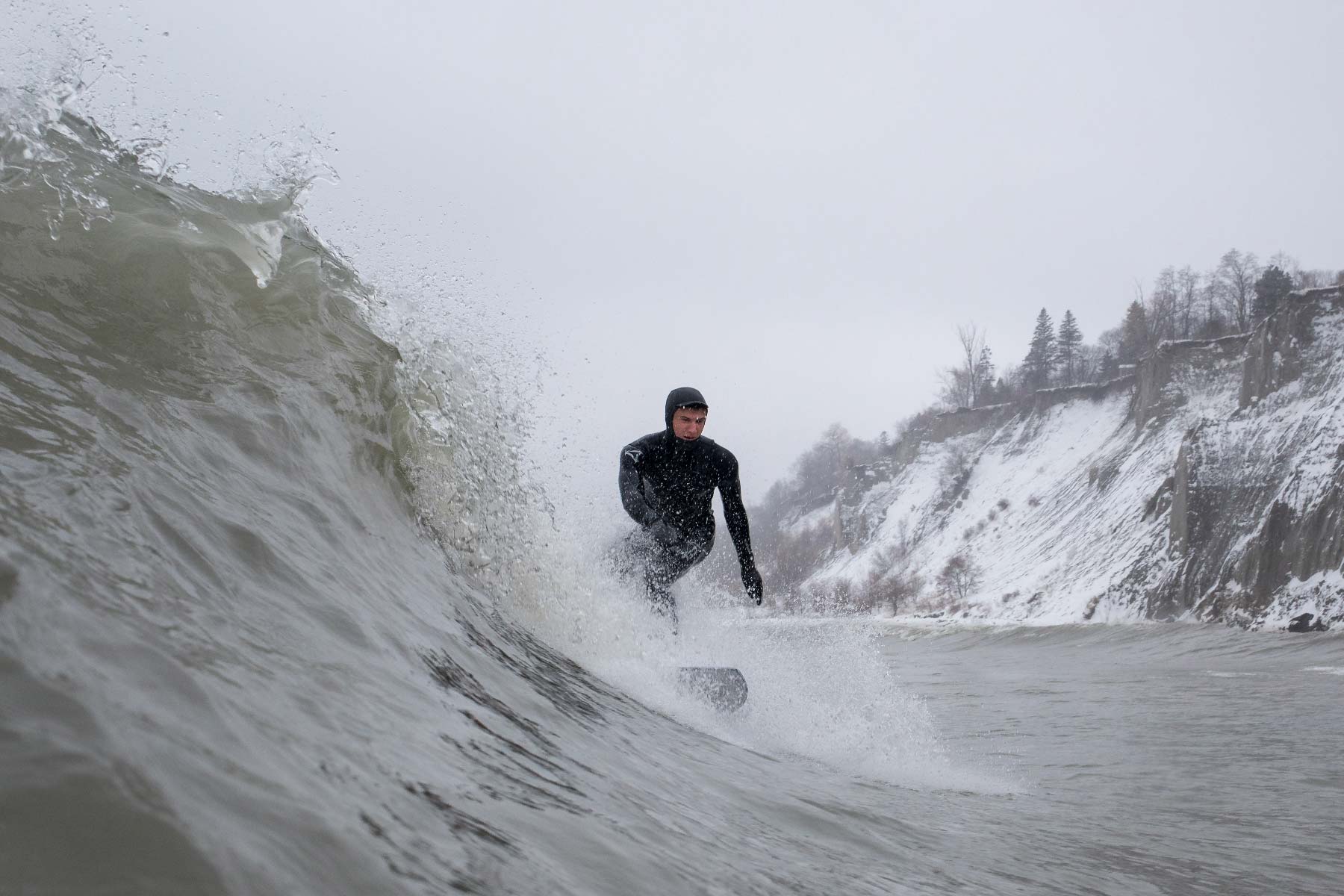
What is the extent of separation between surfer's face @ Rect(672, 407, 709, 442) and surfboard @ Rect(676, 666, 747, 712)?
59.7 inches

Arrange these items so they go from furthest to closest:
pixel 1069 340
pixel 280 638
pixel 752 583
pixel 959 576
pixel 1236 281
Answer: pixel 1069 340 < pixel 1236 281 < pixel 959 576 < pixel 752 583 < pixel 280 638

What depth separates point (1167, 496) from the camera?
30078mm

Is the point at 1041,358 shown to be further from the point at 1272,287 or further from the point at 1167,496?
the point at 1167,496

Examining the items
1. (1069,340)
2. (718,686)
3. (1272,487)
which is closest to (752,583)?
(718,686)

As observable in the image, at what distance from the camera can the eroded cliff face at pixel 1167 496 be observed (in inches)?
931

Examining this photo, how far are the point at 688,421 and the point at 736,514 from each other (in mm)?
860

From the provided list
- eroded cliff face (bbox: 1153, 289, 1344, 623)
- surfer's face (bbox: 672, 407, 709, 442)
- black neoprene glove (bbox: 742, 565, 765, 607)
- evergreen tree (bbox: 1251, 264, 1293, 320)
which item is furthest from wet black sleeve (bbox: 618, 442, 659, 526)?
evergreen tree (bbox: 1251, 264, 1293, 320)

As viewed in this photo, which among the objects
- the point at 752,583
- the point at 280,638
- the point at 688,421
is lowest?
the point at 752,583

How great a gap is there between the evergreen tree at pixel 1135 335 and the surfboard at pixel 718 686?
62.0m

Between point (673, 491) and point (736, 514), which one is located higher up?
point (673, 491)

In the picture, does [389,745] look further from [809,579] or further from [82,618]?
[809,579]

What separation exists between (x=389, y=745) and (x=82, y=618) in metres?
0.50

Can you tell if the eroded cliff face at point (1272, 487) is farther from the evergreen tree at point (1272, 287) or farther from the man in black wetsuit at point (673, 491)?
the man in black wetsuit at point (673, 491)

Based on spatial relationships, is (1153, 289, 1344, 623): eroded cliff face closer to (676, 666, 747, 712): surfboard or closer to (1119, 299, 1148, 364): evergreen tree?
(676, 666, 747, 712): surfboard
